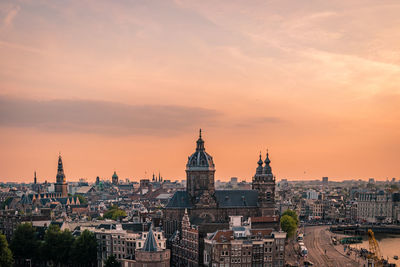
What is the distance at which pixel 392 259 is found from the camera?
533 feet

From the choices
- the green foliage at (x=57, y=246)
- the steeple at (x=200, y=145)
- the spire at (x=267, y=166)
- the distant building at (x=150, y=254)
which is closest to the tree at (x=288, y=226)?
the spire at (x=267, y=166)

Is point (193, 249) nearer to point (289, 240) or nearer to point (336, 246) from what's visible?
point (289, 240)

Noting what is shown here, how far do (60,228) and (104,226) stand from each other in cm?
2163

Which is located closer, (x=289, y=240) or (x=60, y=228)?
(x=60, y=228)

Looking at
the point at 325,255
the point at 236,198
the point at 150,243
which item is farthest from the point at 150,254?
the point at 325,255

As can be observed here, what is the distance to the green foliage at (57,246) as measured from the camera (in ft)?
431

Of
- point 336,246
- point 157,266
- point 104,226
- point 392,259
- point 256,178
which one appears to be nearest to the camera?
point 157,266

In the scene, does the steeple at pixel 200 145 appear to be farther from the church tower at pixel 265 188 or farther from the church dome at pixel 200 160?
the church tower at pixel 265 188

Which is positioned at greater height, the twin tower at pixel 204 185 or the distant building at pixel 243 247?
the twin tower at pixel 204 185

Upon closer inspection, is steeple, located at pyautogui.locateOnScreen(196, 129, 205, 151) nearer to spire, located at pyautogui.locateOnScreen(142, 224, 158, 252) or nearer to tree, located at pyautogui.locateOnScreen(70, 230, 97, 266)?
spire, located at pyautogui.locateOnScreen(142, 224, 158, 252)

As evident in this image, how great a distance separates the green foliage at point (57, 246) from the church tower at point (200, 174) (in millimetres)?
30510

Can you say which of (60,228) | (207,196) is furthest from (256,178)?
(60,228)

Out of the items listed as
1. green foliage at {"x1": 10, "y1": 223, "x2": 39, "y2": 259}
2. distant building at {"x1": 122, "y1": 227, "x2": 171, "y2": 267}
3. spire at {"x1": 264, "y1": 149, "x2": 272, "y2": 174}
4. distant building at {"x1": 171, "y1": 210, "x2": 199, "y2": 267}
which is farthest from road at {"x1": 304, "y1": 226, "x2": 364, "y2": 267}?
green foliage at {"x1": 10, "y1": 223, "x2": 39, "y2": 259}

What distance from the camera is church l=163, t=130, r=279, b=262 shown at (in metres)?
132
